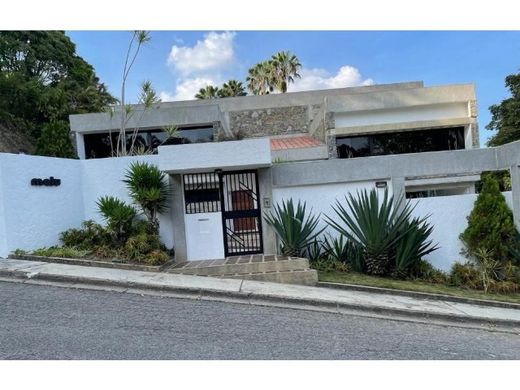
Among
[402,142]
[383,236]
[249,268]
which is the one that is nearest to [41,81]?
[249,268]

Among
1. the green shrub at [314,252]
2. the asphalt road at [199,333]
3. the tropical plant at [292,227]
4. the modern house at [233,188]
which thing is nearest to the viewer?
the asphalt road at [199,333]

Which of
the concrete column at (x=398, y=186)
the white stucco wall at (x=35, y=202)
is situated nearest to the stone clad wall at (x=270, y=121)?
the white stucco wall at (x=35, y=202)

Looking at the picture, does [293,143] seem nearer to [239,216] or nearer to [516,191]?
[239,216]

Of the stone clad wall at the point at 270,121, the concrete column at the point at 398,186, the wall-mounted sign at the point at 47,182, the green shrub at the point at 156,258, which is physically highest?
the stone clad wall at the point at 270,121

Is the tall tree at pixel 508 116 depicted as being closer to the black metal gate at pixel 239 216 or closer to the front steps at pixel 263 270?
the black metal gate at pixel 239 216

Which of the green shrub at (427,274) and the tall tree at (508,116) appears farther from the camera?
the tall tree at (508,116)

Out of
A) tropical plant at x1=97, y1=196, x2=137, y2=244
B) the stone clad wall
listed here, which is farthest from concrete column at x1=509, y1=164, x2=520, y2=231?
the stone clad wall

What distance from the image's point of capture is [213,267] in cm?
816

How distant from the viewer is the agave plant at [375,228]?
8453mm

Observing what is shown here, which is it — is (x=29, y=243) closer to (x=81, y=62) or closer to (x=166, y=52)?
(x=166, y=52)

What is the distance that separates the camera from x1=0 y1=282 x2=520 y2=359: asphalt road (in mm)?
4504

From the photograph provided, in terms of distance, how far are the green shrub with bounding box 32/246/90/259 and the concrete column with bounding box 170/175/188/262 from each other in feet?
7.17

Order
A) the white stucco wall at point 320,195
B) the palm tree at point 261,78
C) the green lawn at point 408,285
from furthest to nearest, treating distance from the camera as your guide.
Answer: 1. the palm tree at point 261,78
2. the white stucco wall at point 320,195
3. the green lawn at point 408,285

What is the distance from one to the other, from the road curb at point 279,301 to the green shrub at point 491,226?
9.62 feet
